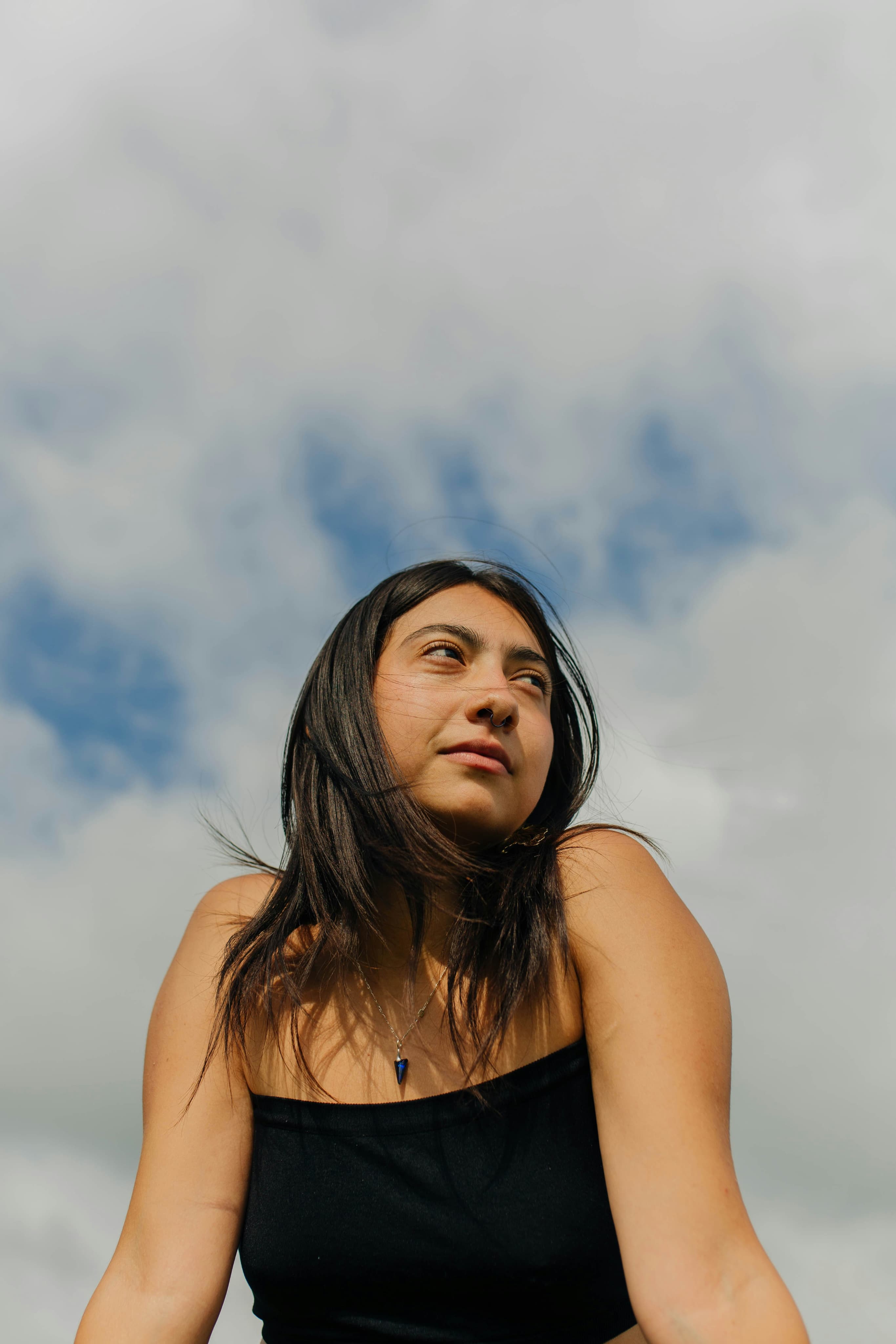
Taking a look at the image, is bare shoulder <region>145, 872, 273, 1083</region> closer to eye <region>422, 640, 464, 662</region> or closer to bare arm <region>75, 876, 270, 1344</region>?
bare arm <region>75, 876, 270, 1344</region>

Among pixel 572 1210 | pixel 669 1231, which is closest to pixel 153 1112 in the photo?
pixel 572 1210

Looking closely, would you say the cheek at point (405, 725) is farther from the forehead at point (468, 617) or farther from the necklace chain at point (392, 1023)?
the necklace chain at point (392, 1023)

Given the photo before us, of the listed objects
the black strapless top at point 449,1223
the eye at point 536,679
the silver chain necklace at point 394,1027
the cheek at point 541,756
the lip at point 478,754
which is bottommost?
the black strapless top at point 449,1223

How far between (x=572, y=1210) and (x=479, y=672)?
5.48 feet

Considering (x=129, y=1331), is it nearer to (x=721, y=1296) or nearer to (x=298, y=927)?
(x=298, y=927)

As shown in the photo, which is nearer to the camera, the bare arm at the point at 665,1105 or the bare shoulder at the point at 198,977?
the bare arm at the point at 665,1105

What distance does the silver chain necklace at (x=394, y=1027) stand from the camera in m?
3.20

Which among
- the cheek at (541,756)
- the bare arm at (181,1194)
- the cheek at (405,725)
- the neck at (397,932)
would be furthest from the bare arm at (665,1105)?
the bare arm at (181,1194)

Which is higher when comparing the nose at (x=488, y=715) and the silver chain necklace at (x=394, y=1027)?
the nose at (x=488, y=715)

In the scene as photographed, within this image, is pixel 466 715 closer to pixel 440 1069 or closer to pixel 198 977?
pixel 440 1069

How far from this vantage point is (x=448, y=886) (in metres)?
3.37

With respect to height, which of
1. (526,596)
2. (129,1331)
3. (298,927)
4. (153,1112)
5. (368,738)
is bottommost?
(129,1331)

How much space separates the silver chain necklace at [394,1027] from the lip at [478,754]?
0.68m

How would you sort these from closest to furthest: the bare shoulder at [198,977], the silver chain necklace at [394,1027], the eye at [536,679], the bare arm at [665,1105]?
the bare arm at [665,1105] < the silver chain necklace at [394,1027] < the bare shoulder at [198,977] < the eye at [536,679]
